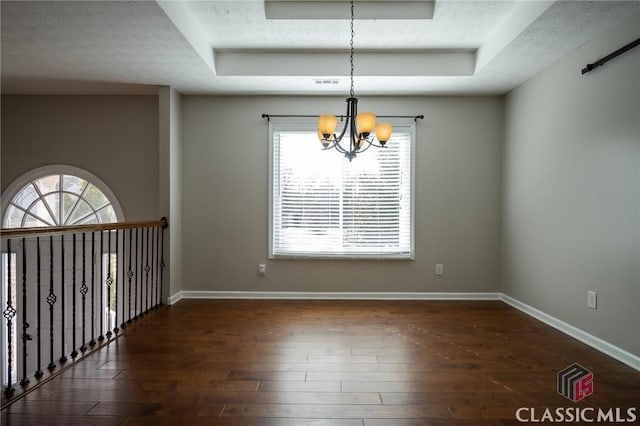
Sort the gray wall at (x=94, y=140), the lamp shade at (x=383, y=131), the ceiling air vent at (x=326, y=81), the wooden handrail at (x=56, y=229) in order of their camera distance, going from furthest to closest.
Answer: the gray wall at (x=94, y=140)
the ceiling air vent at (x=326, y=81)
the lamp shade at (x=383, y=131)
the wooden handrail at (x=56, y=229)

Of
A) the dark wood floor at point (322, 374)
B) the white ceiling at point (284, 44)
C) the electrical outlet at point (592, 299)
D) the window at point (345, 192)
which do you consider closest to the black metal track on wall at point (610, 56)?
the white ceiling at point (284, 44)

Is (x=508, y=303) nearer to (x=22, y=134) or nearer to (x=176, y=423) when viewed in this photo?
(x=176, y=423)

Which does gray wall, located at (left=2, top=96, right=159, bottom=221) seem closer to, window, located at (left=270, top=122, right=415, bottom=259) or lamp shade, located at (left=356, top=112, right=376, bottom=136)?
window, located at (left=270, top=122, right=415, bottom=259)

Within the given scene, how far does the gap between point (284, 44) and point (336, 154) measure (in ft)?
4.61

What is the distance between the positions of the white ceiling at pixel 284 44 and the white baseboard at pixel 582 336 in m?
2.40

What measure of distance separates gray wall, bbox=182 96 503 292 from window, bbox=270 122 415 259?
0.45ft

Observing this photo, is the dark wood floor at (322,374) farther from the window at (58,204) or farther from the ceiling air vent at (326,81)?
the ceiling air vent at (326,81)

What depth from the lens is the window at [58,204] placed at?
4.97 m

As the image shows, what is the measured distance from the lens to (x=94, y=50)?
3.46 m

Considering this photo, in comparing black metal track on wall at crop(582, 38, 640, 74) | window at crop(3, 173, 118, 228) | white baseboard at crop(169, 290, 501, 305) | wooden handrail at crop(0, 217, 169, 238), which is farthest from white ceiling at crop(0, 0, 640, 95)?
white baseboard at crop(169, 290, 501, 305)

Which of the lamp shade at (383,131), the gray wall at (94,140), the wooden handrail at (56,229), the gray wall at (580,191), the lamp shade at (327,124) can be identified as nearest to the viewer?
the wooden handrail at (56,229)

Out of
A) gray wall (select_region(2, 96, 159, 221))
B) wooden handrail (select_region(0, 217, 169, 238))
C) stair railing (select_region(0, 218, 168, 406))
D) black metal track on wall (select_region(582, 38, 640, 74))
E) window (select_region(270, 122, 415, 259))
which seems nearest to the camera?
wooden handrail (select_region(0, 217, 169, 238))

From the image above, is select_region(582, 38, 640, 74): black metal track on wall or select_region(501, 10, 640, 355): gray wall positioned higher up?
select_region(582, 38, 640, 74): black metal track on wall

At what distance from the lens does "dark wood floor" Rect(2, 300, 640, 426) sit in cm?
218
